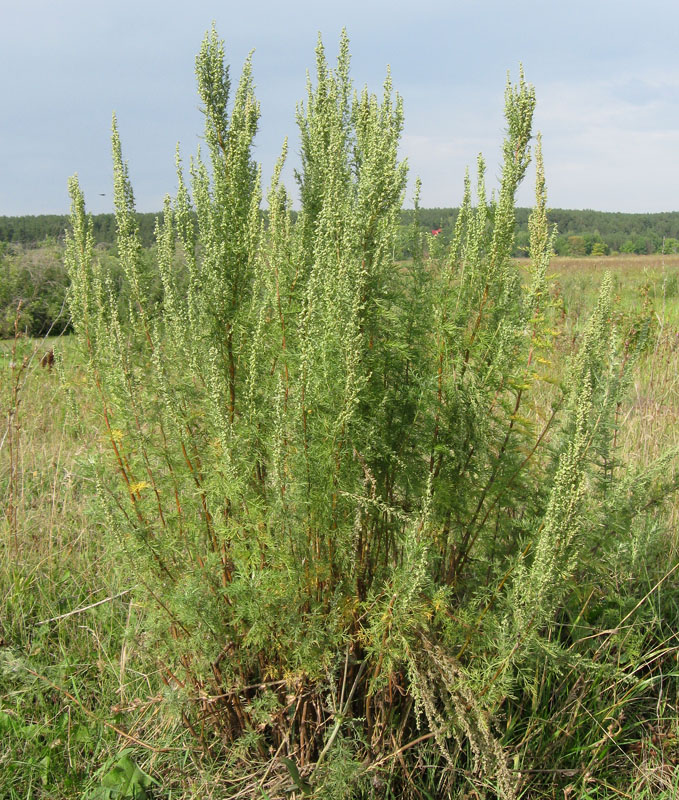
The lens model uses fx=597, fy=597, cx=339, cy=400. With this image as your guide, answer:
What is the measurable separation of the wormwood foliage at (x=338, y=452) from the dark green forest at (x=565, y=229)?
0.66 feet

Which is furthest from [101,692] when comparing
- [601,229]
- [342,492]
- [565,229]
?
[601,229]

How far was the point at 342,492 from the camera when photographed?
184 centimetres

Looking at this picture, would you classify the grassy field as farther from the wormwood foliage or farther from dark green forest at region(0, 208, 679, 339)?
dark green forest at region(0, 208, 679, 339)

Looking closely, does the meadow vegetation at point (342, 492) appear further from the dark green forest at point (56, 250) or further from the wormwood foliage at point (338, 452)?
the dark green forest at point (56, 250)

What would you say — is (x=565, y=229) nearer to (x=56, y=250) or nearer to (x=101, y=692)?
(x=56, y=250)

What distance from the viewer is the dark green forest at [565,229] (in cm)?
256

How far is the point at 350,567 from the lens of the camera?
2117 mm

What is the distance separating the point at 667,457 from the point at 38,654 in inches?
128

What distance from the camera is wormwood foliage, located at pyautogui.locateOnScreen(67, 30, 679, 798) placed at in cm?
187

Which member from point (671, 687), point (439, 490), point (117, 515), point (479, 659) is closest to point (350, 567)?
point (439, 490)

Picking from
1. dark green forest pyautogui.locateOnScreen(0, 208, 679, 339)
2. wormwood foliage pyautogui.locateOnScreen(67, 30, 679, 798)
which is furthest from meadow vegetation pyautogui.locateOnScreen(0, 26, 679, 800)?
dark green forest pyautogui.locateOnScreen(0, 208, 679, 339)

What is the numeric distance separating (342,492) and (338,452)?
12 cm

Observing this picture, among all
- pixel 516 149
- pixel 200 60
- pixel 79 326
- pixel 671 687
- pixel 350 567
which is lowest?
pixel 671 687

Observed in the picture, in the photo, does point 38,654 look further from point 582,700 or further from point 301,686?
point 582,700
